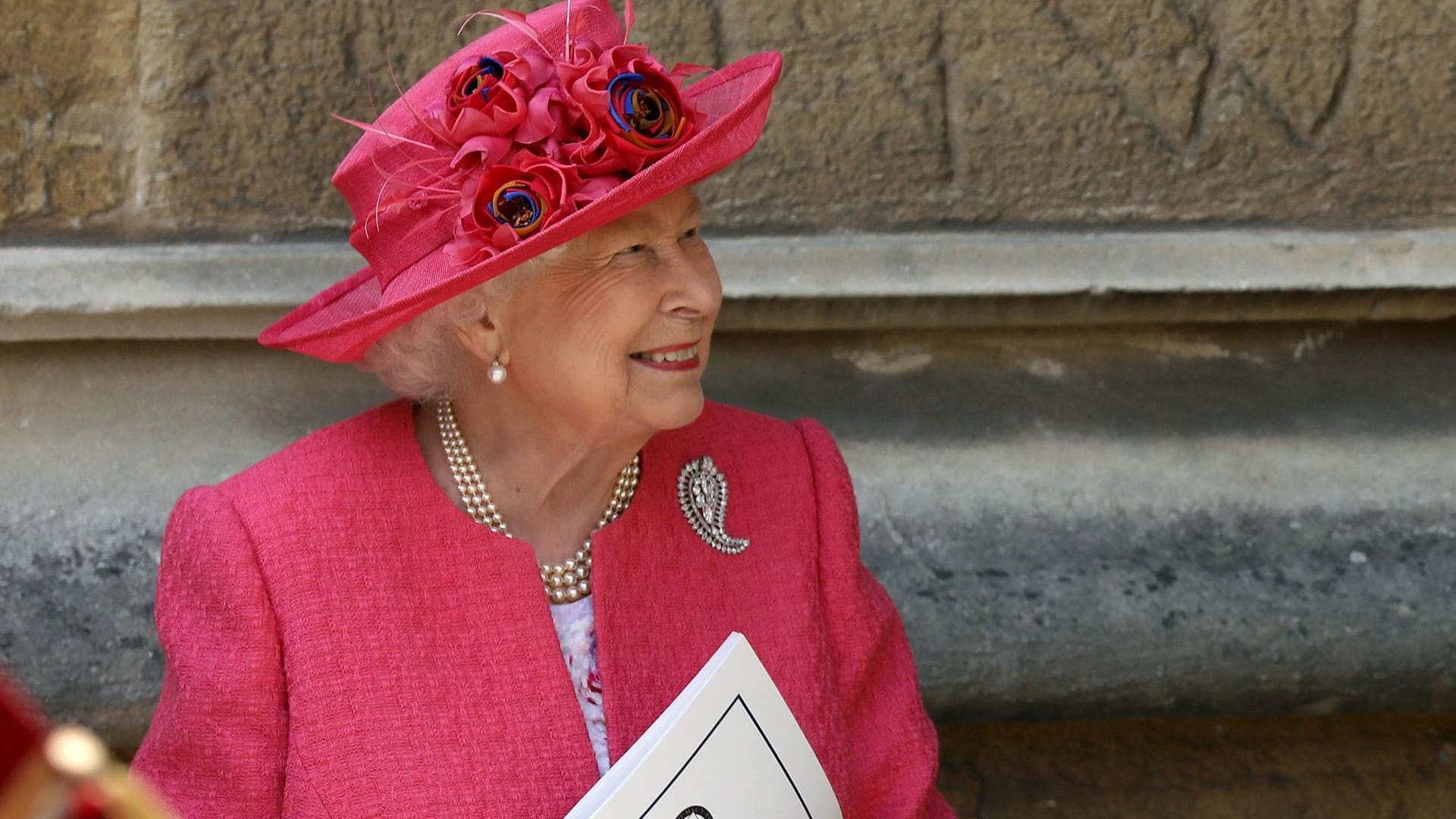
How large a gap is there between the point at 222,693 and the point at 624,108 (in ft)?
2.52

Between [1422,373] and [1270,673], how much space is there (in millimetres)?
686

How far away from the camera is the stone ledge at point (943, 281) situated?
2545 mm

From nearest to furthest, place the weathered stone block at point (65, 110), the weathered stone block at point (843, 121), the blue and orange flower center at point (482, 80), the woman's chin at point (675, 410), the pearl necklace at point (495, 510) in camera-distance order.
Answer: the blue and orange flower center at point (482, 80) < the woman's chin at point (675, 410) < the pearl necklace at point (495, 510) < the weathered stone block at point (65, 110) < the weathered stone block at point (843, 121)

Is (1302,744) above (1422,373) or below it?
below

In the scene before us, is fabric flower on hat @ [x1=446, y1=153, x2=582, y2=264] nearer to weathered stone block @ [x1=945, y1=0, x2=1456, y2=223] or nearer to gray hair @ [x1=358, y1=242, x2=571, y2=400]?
gray hair @ [x1=358, y1=242, x2=571, y2=400]

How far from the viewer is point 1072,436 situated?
280 cm

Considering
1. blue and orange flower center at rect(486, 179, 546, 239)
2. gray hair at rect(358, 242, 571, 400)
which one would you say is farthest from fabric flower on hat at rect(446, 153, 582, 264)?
gray hair at rect(358, 242, 571, 400)

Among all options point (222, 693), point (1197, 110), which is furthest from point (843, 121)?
point (222, 693)

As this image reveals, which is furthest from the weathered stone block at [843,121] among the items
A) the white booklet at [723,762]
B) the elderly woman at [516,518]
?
the white booklet at [723,762]

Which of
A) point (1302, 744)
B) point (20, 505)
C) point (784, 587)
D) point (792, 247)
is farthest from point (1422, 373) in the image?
point (20, 505)

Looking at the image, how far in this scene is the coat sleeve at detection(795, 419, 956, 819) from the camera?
1946mm

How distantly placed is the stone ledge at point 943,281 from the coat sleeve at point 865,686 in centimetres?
69

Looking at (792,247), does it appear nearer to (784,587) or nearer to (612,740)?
(784,587)

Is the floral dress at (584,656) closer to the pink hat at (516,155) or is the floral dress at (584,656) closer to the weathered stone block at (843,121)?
the pink hat at (516,155)
